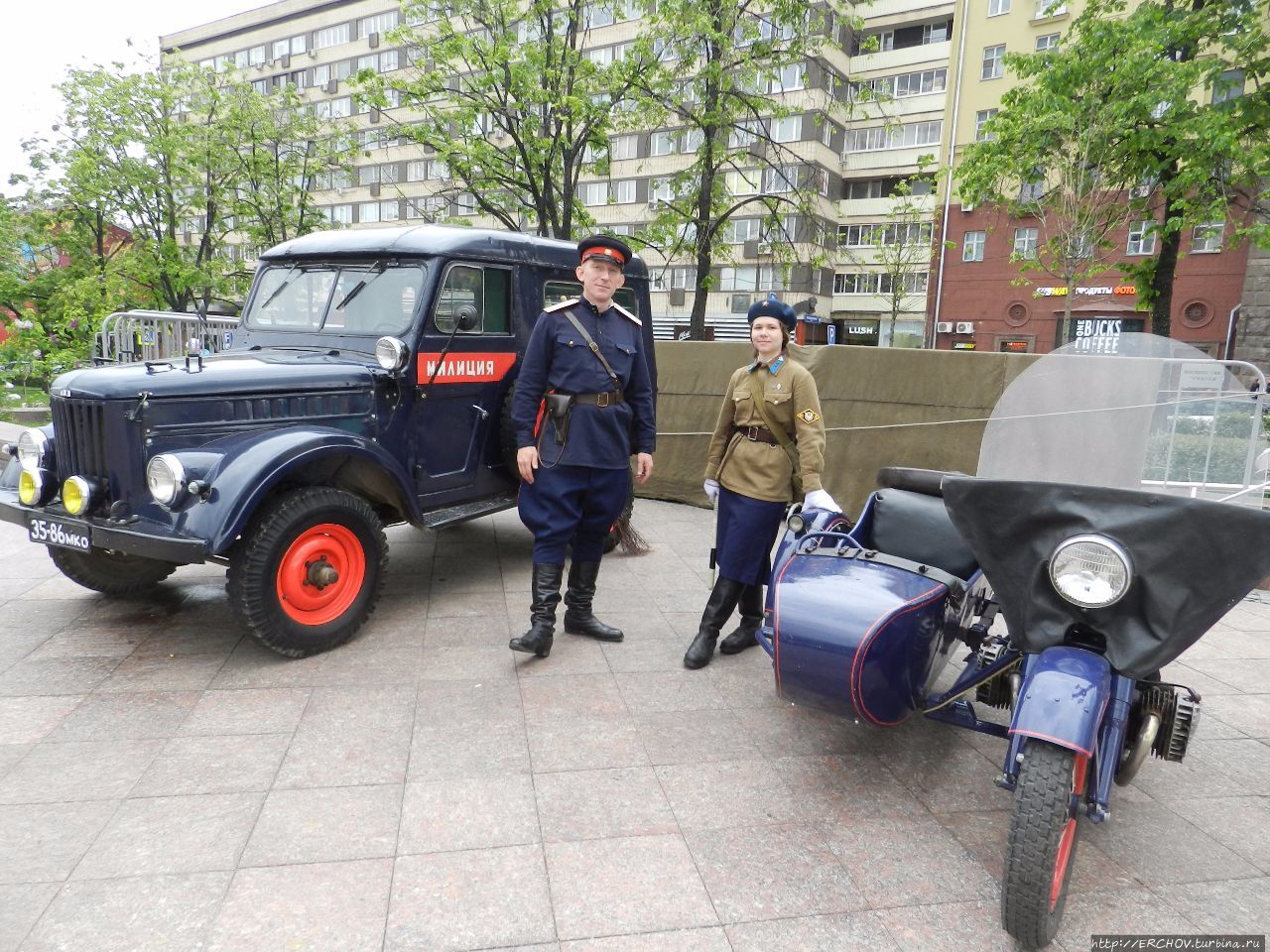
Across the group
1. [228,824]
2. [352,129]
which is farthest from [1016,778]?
[352,129]

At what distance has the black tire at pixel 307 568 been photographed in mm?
3676

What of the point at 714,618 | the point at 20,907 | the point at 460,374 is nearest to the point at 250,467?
the point at 460,374

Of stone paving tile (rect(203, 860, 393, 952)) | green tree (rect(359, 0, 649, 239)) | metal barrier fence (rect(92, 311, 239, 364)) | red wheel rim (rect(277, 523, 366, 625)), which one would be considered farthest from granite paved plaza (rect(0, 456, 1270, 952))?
green tree (rect(359, 0, 649, 239))

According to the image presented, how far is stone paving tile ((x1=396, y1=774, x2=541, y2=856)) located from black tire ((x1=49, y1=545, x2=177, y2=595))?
2.51m

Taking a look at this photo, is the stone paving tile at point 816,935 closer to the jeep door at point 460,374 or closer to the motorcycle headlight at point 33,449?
the jeep door at point 460,374

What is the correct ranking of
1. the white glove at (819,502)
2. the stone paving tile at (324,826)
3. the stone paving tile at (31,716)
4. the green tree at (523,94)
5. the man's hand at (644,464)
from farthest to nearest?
the green tree at (523,94) → the man's hand at (644,464) → the white glove at (819,502) → the stone paving tile at (31,716) → the stone paving tile at (324,826)

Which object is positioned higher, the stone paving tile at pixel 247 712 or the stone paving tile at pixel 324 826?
the stone paving tile at pixel 324 826

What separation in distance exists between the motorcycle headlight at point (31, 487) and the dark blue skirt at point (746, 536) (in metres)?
3.39

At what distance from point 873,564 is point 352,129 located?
24379 millimetres

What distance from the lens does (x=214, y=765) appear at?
9.60 ft

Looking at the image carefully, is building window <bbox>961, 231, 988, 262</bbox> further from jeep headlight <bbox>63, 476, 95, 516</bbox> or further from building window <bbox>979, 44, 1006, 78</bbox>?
jeep headlight <bbox>63, 476, 95, 516</bbox>

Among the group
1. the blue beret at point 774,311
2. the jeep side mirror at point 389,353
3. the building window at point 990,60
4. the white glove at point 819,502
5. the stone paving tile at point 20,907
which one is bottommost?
the stone paving tile at point 20,907

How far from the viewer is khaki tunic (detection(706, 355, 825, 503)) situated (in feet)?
12.6

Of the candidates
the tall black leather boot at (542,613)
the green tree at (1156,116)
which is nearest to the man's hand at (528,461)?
the tall black leather boot at (542,613)
